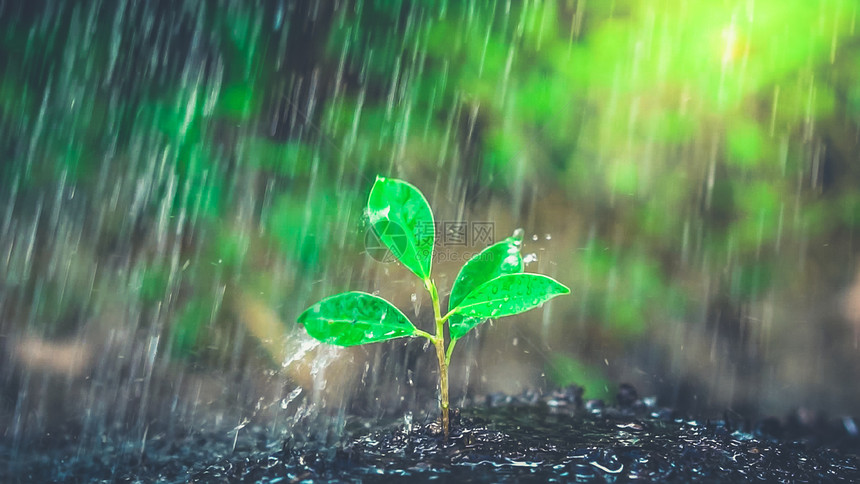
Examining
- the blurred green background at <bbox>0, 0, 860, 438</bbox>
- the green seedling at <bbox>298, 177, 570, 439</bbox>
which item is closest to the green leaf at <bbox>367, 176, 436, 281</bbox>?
the green seedling at <bbox>298, 177, 570, 439</bbox>

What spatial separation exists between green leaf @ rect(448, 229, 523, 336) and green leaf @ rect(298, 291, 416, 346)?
87 mm

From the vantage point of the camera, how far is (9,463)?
0.88m

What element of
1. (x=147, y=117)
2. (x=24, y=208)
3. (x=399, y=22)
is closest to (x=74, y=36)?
(x=147, y=117)

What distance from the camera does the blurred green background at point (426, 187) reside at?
101cm

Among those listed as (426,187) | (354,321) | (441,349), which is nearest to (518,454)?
(441,349)

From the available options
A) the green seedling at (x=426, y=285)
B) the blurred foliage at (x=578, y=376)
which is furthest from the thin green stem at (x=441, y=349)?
the blurred foliage at (x=578, y=376)

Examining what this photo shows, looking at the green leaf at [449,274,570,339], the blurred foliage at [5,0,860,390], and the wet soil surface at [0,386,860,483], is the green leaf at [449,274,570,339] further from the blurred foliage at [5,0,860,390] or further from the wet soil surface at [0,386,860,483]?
the blurred foliage at [5,0,860,390]

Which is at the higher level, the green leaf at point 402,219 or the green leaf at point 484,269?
the green leaf at point 402,219

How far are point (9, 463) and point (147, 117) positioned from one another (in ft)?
2.15

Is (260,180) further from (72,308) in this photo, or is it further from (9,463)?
(9,463)

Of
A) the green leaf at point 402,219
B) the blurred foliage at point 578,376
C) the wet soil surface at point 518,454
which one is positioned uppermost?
the green leaf at point 402,219

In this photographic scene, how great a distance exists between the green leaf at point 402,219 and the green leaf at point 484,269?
52 mm

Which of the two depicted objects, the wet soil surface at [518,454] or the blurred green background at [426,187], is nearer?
the wet soil surface at [518,454]

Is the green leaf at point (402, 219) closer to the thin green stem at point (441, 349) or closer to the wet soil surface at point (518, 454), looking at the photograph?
the thin green stem at point (441, 349)
